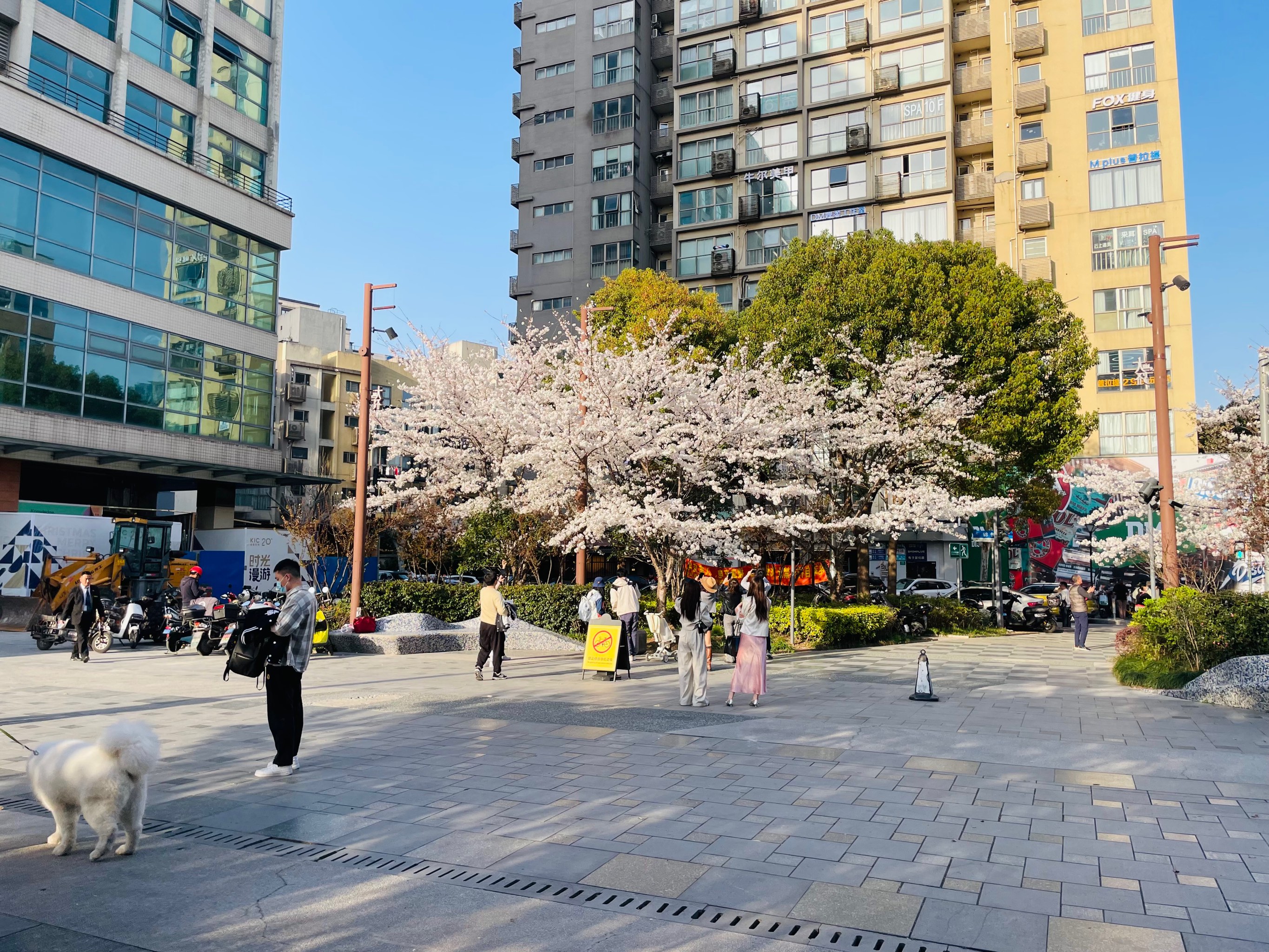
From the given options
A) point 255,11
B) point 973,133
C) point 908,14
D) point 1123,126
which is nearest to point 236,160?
point 255,11

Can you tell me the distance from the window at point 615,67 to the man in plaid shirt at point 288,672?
49781 mm

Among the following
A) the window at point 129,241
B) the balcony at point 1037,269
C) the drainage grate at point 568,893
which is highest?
the balcony at point 1037,269

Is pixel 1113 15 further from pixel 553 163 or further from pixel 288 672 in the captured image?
pixel 288 672

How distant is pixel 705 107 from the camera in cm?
4909

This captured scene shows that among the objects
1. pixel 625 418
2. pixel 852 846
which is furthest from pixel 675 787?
pixel 625 418

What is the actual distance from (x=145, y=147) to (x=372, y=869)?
34.7 meters

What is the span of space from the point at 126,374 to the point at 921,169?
35.7m

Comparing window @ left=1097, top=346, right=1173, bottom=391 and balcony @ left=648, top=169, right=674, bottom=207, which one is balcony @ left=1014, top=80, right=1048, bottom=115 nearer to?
window @ left=1097, top=346, right=1173, bottom=391

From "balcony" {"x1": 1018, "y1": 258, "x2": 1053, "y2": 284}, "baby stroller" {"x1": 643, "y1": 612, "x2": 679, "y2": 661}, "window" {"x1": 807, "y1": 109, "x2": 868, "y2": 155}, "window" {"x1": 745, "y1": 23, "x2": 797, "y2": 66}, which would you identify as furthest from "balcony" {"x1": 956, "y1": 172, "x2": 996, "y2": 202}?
"baby stroller" {"x1": 643, "y1": 612, "x2": 679, "y2": 661}

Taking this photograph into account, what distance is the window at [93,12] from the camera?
31192mm

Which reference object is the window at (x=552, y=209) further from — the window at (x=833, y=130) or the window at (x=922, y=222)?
the window at (x=922, y=222)

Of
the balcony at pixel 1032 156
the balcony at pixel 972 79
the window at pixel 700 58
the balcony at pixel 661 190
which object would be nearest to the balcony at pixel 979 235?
the balcony at pixel 1032 156

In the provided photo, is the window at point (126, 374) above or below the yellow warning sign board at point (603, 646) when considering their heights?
above

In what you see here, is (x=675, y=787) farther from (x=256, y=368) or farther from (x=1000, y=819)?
(x=256, y=368)
